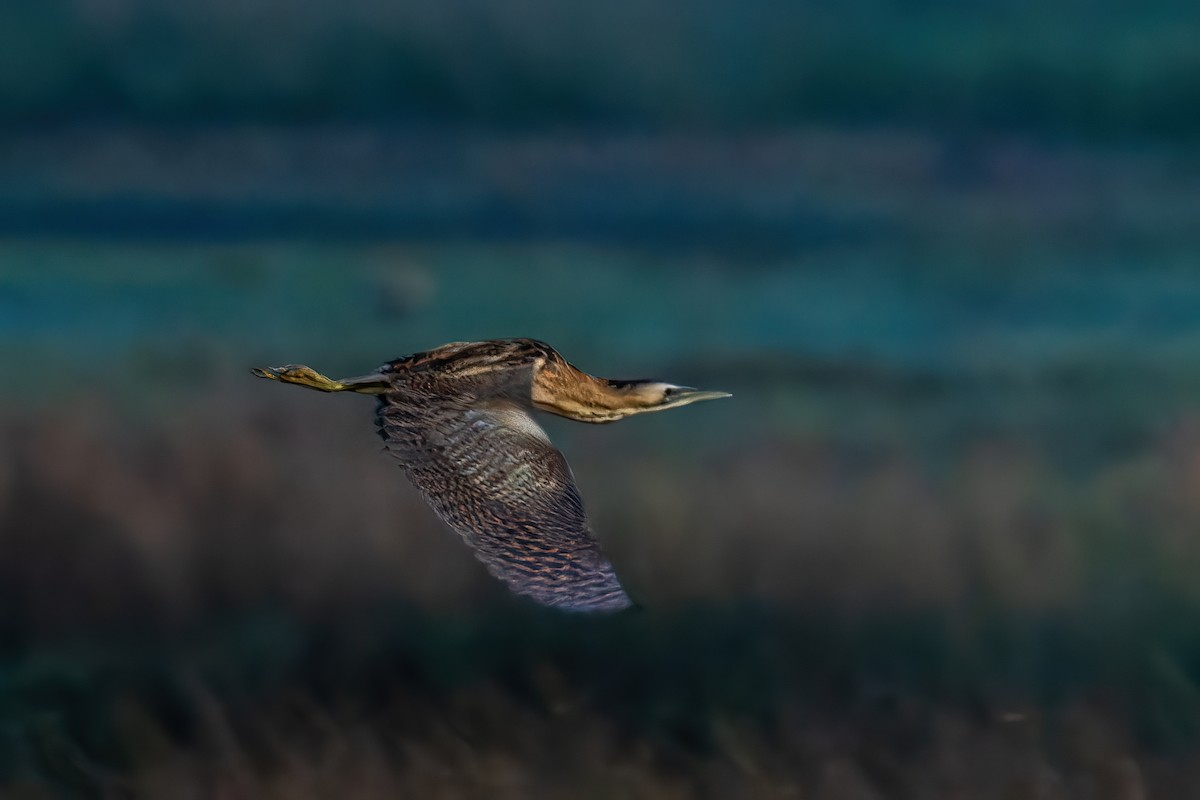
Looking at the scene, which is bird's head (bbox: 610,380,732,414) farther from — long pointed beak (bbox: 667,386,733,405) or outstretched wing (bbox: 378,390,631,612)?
outstretched wing (bbox: 378,390,631,612)

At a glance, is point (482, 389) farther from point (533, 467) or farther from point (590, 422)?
point (590, 422)

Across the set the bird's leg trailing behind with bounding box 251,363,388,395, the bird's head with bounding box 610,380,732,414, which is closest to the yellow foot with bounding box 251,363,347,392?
the bird's leg trailing behind with bounding box 251,363,388,395

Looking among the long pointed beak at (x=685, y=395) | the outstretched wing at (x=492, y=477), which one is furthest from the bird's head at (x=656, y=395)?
the outstretched wing at (x=492, y=477)

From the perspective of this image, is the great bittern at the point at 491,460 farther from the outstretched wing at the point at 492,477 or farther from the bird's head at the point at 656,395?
the bird's head at the point at 656,395

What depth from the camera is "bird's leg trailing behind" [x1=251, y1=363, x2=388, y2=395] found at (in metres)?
21.5

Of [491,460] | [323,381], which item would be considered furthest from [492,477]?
[323,381]

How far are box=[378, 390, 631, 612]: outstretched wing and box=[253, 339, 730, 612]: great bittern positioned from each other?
12 mm

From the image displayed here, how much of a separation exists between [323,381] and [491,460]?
249cm

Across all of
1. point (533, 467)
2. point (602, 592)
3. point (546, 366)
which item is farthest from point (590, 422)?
point (602, 592)

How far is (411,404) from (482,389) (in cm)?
91

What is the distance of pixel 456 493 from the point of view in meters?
20.7

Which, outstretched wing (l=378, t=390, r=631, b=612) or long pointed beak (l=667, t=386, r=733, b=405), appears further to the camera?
long pointed beak (l=667, t=386, r=733, b=405)

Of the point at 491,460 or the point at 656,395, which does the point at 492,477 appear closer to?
the point at 491,460

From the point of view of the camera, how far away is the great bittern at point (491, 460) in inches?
781
